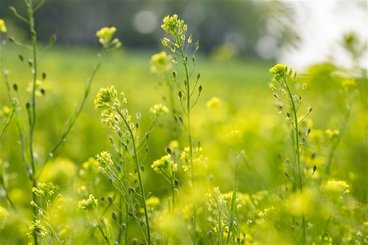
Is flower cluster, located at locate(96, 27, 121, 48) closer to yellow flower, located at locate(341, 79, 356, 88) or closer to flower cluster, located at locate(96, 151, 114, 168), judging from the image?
flower cluster, located at locate(96, 151, 114, 168)

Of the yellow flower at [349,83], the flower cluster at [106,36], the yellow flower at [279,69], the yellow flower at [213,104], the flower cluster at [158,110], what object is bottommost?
the yellow flower at [279,69]

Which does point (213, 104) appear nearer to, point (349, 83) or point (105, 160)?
point (349, 83)

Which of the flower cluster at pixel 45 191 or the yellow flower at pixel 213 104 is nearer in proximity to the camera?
the flower cluster at pixel 45 191

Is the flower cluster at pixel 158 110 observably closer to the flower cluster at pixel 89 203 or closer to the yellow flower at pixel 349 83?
the flower cluster at pixel 89 203

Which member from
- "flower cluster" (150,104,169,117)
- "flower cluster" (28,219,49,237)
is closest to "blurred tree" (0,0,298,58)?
"flower cluster" (150,104,169,117)

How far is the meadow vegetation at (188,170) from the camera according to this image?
180cm

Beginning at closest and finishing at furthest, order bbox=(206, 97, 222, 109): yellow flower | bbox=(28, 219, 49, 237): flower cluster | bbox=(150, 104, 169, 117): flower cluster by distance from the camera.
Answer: bbox=(28, 219, 49, 237): flower cluster
bbox=(150, 104, 169, 117): flower cluster
bbox=(206, 97, 222, 109): yellow flower

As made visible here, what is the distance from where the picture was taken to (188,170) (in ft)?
6.48

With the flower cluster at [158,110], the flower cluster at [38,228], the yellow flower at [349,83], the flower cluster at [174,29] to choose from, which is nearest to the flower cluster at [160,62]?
the flower cluster at [158,110]

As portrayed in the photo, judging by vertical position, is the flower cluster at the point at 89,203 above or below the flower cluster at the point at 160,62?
below

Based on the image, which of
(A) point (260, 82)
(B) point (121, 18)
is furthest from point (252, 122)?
(B) point (121, 18)

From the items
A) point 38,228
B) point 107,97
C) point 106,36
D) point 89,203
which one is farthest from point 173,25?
point 106,36

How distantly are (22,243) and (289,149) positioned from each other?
1.35 metres

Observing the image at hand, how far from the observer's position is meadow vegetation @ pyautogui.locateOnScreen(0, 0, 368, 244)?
5.90 feet
